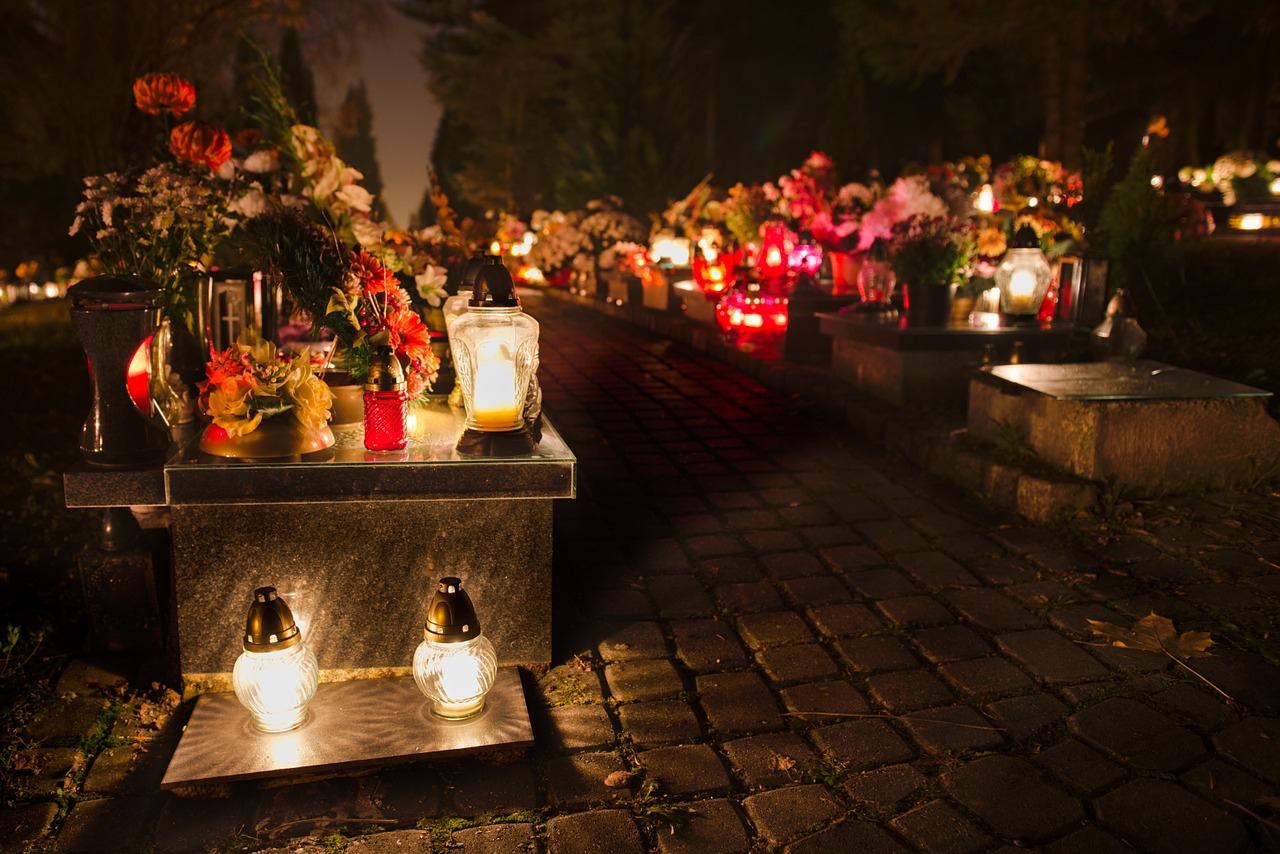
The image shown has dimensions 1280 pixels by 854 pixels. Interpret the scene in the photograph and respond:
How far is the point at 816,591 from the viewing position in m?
3.90

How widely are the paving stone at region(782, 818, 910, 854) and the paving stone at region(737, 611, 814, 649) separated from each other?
1043mm

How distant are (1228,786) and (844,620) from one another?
4.54ft

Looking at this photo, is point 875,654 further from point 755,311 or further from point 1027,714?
point 755,311

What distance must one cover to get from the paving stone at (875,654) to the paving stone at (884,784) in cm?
60

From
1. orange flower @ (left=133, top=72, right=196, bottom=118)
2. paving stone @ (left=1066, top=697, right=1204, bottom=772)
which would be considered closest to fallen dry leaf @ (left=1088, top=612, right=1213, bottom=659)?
paving stone @ (left=1066, top=697, right=1204, bottom=772)

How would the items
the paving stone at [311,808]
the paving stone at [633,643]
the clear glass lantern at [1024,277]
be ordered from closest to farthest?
the paving stone at [311,808], the paving stone at [633,643], the clear glass lantern at [1024,277]

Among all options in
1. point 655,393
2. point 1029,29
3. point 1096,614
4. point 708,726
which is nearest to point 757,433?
point 655,393

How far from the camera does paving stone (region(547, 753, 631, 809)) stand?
254 centimetres

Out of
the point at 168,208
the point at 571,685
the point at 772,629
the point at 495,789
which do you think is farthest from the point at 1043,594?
the point at 168,208

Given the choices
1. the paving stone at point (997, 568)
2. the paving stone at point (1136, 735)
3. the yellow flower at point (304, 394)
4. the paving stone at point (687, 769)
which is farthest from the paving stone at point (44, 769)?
the paving stone at point (997, 568)

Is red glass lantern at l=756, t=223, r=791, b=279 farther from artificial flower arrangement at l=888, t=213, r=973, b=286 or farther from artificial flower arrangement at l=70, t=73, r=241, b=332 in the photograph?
artificial flower arrangement at l=70, t=73, r=241, b=332

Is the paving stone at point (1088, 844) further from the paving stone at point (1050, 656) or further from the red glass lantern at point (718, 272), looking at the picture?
the red glass lantern at point (718, 272)

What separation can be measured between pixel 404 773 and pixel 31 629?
1.87m

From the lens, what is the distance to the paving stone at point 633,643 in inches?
133
